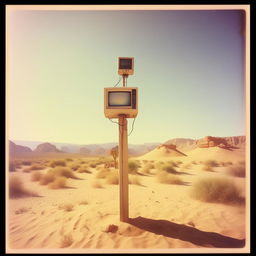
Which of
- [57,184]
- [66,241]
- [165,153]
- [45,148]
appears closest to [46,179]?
[57,184]

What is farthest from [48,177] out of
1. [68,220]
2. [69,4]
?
[69,4]

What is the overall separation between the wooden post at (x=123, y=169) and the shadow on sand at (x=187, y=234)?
0.79ft

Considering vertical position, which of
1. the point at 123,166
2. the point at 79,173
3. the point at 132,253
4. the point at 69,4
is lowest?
the point at 79,173

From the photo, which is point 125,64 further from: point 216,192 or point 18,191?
point 18,191

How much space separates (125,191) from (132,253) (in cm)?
124

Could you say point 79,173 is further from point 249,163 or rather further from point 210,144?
point 210,144

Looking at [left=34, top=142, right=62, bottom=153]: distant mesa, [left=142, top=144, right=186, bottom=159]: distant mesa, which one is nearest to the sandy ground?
[left=142, top=144, right=186, bottom=159]: distant mesa

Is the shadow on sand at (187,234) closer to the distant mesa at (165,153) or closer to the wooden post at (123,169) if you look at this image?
the wooden post at (123,169)

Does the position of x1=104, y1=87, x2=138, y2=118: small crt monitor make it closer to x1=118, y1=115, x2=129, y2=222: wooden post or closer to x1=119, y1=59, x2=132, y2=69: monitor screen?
x1=118, y1=115, x2=129, y2=222: wooden post

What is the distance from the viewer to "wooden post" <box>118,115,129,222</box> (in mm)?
4340

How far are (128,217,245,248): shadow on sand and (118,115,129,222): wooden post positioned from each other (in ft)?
0.79

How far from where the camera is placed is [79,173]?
13109mm

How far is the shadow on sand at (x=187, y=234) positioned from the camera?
3926 mm

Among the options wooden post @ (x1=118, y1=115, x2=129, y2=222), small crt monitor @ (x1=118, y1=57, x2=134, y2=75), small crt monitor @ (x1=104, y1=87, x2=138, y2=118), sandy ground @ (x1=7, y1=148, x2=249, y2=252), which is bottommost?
sandy ground @ (x1=7, y1=148, x2=249, y2=252)
